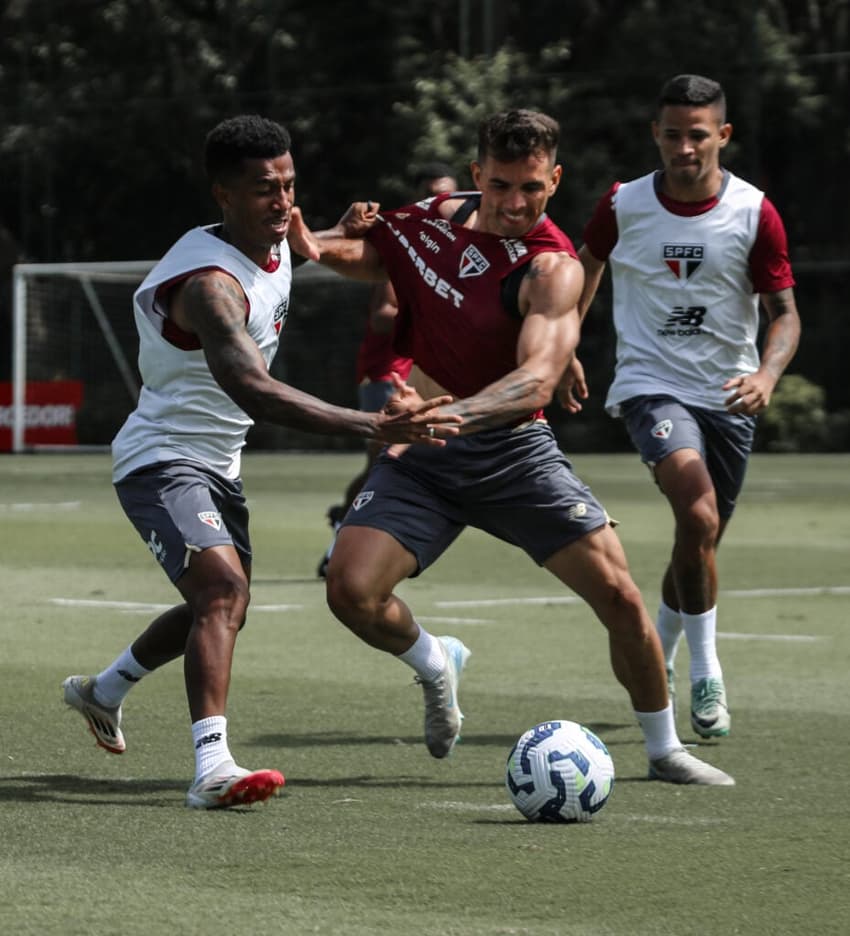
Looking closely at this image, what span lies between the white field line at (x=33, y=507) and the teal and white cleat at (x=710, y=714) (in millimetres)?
13106

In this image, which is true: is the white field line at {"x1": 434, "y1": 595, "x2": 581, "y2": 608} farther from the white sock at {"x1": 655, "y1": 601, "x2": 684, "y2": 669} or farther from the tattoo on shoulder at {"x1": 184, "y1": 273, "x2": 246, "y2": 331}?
the tattoo on shoulder at {"x1": 184, "y1": 273, "x2": 246, "y2": 331}

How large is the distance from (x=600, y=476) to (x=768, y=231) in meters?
19.0

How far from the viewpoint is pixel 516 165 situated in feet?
22.9

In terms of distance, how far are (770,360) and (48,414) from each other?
27.8 metres

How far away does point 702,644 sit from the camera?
8266 millimetres

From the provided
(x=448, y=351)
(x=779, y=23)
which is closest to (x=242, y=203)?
(x=448, y=351)

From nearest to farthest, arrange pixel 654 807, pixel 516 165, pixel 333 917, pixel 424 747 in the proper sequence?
pixel 333 917, pixel 654 807, pixel 516 165, pixel 424 747

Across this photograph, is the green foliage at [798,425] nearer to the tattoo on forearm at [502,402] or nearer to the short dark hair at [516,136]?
the short dark hair at [516,136]

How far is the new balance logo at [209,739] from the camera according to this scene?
21.1 ft

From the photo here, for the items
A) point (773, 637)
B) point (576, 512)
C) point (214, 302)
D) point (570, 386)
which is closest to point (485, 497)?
point (576, 512)

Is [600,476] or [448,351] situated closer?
[448,351]

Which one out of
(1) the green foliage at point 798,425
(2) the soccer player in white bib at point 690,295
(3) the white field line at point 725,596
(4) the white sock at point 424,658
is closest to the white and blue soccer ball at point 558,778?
(4) the white sock at point 424,658

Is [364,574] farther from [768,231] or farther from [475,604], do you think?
[475,604]

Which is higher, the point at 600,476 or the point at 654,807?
the point at 654,807
